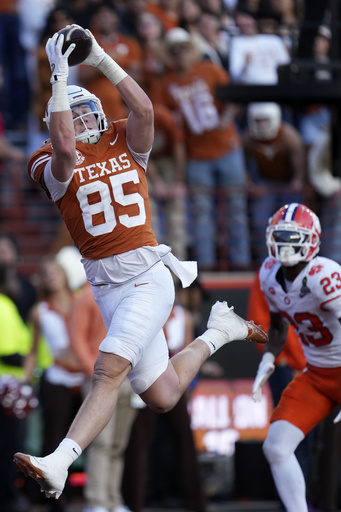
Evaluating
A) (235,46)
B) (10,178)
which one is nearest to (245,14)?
(235,46)

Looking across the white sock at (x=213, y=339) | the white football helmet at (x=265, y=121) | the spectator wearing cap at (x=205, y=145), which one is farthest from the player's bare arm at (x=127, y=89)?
the white football helmet at (x=265, y=121)

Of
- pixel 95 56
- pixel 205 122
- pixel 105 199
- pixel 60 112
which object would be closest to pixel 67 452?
pixel 105 199

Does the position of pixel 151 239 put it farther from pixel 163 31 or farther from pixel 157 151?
pixel 163 31

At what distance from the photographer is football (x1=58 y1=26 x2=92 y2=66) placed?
582cm

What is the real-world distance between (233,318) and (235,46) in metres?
5.33

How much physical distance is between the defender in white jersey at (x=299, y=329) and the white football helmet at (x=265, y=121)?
4.17 m

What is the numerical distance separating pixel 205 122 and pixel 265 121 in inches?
25.3

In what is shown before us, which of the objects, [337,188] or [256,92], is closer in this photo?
[256,92]

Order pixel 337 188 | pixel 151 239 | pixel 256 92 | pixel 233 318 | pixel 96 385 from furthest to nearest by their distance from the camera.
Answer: pixel 337 188 < pixel 256 92 < pixel 233 318 < pixel 151 239 < pixel 96 385

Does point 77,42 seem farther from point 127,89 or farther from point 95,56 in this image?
point 127,89

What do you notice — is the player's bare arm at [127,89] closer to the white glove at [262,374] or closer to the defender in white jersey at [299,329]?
the defender in white jersey at [299,329]

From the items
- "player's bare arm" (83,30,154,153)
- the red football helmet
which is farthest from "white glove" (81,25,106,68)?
the red football helmet

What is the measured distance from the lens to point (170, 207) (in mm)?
11250

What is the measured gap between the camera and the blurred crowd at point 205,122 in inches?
441
